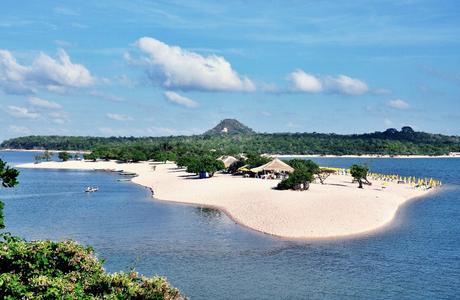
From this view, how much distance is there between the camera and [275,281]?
1092 inches

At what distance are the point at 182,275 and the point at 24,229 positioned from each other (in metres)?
21.4

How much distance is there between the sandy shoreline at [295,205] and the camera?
4194cm

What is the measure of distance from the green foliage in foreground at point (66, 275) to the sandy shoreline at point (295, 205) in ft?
77.3

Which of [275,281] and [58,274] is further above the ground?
[58,274]

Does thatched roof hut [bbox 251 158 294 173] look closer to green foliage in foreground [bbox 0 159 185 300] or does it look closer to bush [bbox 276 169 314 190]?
bush [bbox 276 169 314 190]

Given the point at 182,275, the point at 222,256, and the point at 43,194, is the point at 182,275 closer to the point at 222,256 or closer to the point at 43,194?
the point at 222,256

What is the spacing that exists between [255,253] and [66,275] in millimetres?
18934

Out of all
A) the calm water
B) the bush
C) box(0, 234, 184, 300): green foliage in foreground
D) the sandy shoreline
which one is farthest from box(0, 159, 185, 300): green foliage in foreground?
the bush

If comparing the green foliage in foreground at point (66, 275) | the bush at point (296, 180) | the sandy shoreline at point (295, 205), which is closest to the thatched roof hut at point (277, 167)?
the sandy shoreline at point (295, 205)

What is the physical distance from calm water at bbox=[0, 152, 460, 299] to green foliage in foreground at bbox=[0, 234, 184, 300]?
29.4ft

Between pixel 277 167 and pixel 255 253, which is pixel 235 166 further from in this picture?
pixel 255 253

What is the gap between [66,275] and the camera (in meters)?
16.6

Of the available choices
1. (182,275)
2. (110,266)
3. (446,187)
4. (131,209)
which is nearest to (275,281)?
(182,275)

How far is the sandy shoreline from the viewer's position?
138 feet
